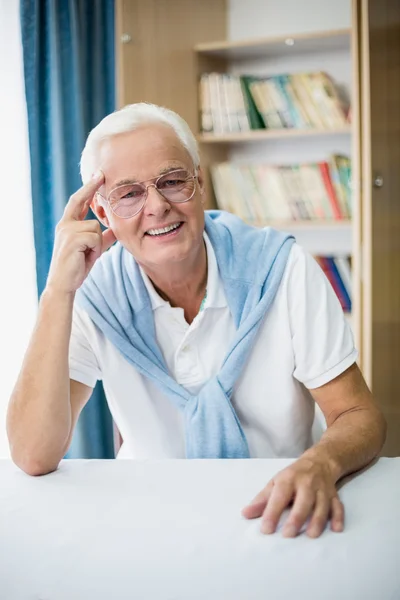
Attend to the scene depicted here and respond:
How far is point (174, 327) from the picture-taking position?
4.82 feet

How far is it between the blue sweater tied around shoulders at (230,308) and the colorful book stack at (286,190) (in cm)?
167

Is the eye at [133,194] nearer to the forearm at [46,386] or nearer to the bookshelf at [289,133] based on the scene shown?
the forearm at [46,386]

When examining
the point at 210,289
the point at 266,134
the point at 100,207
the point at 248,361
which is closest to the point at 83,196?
the point at 100,207

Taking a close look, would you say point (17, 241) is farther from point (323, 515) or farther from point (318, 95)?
point (323, 515)

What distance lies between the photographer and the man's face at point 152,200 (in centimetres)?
135

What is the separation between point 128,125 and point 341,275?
197 cm

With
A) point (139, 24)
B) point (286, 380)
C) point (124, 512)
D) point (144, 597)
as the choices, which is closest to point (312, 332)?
point (286, 380)

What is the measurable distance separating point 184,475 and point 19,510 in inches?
10.5

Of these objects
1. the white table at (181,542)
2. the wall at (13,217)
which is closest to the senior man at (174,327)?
the white table at (181,542)

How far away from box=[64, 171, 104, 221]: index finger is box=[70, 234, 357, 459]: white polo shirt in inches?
8.3

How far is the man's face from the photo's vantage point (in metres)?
1.35

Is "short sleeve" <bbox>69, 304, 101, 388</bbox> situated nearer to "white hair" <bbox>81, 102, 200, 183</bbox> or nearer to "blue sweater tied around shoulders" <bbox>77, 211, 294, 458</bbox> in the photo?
"blue sweater tied around shoulders" <bbox>77, 211, 294, 458</bbox>

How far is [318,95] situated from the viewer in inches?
121

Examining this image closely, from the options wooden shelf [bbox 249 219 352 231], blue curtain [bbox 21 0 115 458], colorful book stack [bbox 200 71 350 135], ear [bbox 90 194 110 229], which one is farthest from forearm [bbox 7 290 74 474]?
colorful book stack [bbox 200 71 350 135]
